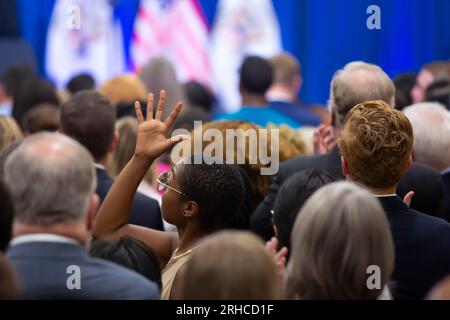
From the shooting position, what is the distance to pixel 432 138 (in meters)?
4.57

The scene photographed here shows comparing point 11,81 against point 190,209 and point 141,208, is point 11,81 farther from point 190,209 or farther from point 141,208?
point 190,209

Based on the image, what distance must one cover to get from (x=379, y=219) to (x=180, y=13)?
29.4 ft

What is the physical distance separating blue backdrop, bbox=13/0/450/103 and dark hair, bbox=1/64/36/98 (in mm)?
3372

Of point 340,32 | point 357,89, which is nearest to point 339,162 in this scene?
point 357,89

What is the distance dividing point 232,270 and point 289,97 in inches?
212

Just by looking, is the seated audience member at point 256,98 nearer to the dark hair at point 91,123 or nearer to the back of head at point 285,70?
the back of head at point 285,70

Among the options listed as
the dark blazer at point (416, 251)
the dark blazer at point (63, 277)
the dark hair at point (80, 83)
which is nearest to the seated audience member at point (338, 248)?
the dark blazer at point (63, 277)

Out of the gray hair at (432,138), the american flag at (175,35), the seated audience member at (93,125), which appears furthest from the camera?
the american flag at (175,35)

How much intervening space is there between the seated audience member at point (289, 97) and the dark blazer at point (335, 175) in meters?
2.76

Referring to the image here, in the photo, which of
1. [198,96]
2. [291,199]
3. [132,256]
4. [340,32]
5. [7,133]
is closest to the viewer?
[132,256]

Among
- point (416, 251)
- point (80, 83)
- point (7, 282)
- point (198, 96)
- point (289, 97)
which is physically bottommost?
point (198, 96)

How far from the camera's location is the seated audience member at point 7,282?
241 centimetres

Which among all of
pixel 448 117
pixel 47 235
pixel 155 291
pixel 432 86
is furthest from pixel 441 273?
pixel 432 86
